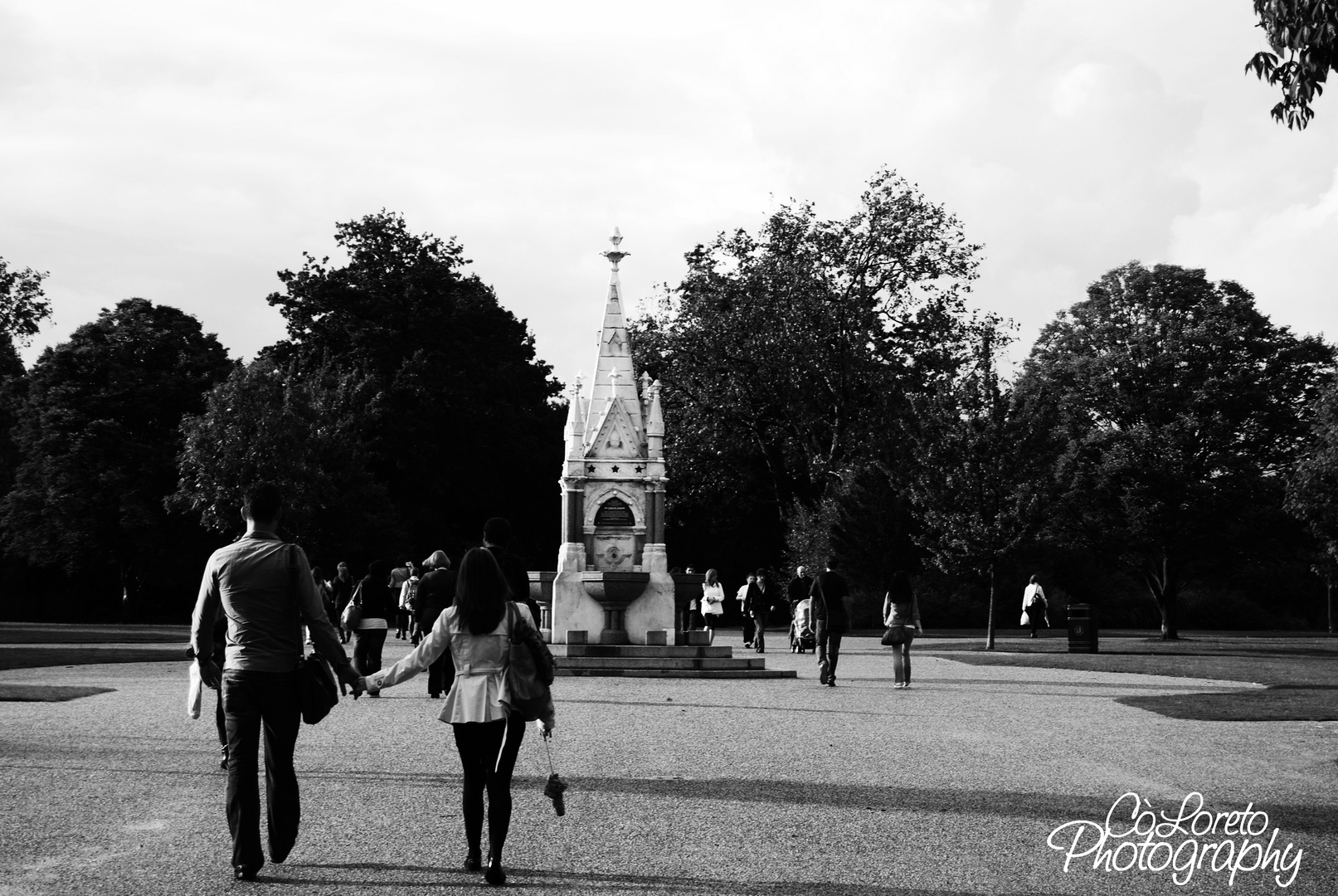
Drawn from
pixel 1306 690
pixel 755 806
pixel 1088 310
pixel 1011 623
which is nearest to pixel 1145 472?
pixel 1088 310

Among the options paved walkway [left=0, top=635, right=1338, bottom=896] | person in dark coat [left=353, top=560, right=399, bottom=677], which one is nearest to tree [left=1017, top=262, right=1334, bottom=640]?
person in dark coat [left=353, top=560, right=399, bottom=677]

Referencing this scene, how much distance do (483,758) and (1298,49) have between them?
6.90 metres

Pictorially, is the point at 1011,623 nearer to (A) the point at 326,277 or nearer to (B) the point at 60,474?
(A) the point at 326,277

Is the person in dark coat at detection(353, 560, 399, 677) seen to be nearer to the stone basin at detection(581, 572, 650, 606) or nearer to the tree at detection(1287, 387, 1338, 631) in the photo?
the stone basin at detection(581, 572, 650, 606)

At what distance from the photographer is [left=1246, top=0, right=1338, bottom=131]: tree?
367 inches

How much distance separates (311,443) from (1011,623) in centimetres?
2718

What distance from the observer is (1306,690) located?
21062 mm

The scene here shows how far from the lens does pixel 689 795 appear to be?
405 inches

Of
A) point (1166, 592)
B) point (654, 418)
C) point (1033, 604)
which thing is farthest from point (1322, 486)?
point (654, 418)

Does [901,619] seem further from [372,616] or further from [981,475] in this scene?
Result: [981,475]

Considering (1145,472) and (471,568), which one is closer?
(471,568)

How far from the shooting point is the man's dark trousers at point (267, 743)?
7453 millimetres

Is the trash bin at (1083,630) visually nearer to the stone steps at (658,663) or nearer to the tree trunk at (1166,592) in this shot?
the stone steps at (658,663)

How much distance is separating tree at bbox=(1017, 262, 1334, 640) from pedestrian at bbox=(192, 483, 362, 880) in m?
35.9
